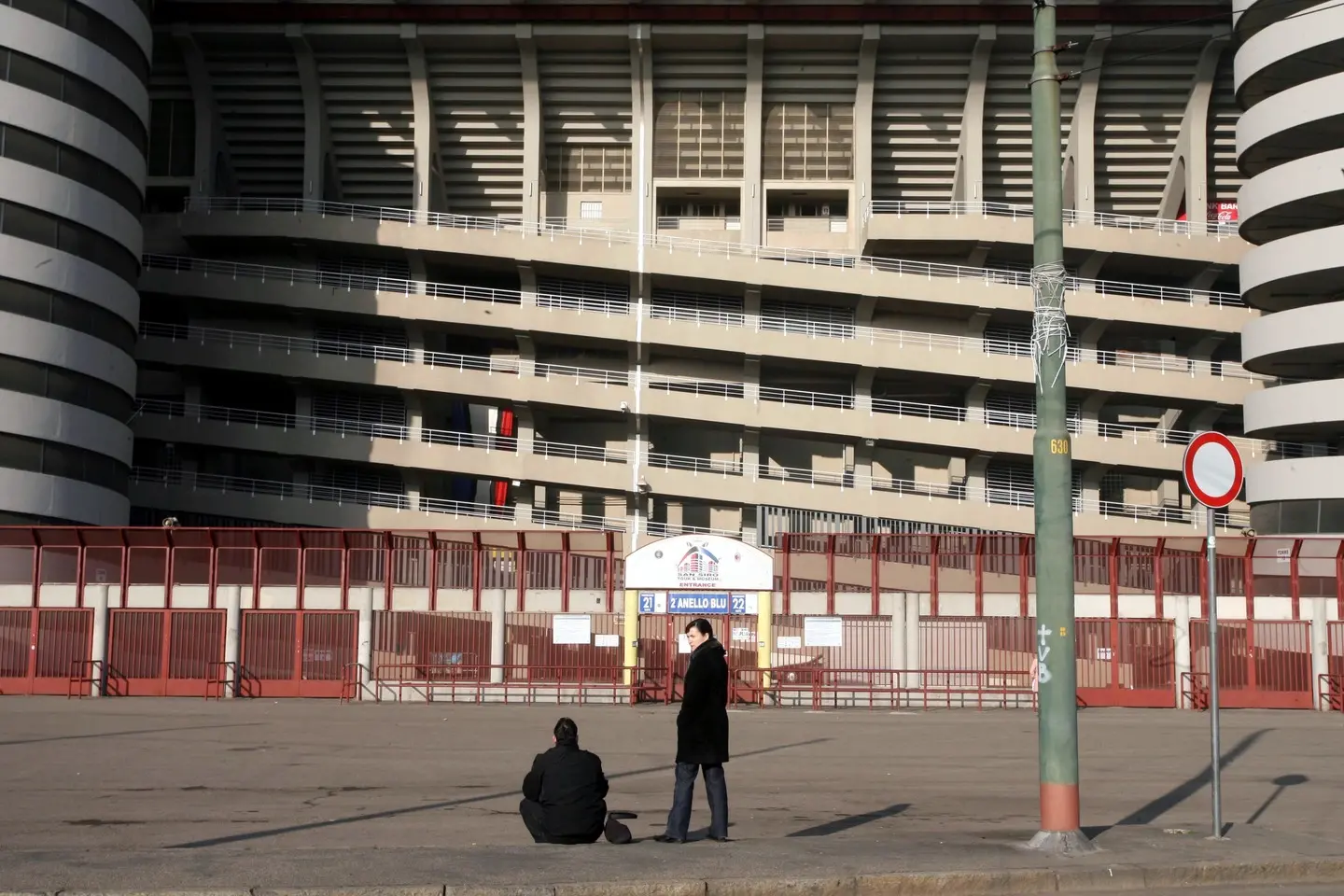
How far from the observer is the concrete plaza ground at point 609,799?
939 centimetres

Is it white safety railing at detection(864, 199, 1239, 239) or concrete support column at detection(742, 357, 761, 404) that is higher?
white safety railing at detection(864, 199, 1239, 239)

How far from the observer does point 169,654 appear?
3105cm

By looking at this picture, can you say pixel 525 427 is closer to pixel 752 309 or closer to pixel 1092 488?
pixel 752 309

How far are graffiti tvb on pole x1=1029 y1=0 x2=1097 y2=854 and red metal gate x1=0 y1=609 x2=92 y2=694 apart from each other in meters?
25.7

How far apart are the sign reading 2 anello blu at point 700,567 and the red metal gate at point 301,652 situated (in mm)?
6368

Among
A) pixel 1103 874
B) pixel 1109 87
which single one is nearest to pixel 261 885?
pixel 1103 874

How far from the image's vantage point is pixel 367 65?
53812 mm

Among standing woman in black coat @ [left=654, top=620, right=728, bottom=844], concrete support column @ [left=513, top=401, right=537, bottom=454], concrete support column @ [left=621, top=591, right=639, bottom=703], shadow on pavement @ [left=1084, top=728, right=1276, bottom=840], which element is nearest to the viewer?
standing woman in black coat @ [left=654, top=620, right=728, bottom=844]

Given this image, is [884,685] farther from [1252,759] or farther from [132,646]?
[132,646]

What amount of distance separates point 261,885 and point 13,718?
18.0m

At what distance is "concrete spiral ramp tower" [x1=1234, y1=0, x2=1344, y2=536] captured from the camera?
145ft

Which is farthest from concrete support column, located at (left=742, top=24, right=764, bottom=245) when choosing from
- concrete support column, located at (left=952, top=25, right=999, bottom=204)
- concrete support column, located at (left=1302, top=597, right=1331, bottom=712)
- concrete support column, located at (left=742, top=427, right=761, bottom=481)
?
concrete support column, located at (left=1302, top=597, right=1331, bottom=712)

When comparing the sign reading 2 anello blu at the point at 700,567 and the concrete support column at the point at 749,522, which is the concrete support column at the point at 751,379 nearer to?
the concrete support column at the point at 749,522

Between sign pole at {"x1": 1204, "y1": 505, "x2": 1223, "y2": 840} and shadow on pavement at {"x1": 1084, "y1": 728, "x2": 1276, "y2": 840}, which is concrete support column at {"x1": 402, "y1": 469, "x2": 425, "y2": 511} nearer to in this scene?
shadow on pavement at {"x1": 1084, "y1": 728, "x2": 1276, "y2": 840}
